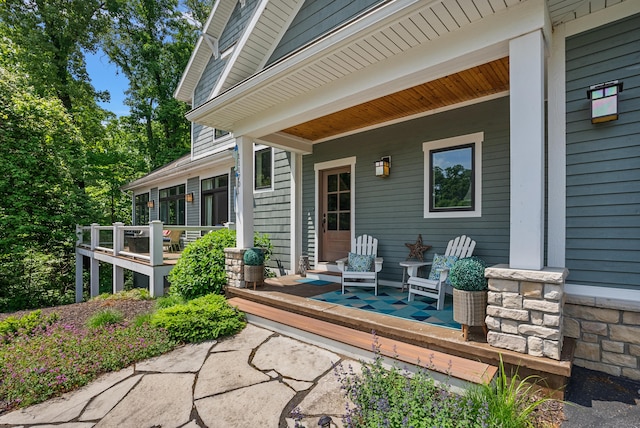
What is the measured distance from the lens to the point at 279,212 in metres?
6.23

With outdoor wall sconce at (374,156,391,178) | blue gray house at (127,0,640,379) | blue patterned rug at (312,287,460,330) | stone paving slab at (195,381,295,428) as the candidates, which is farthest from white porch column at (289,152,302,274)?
stone paving slab at (195,381,295,428)

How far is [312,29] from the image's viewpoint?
459cm

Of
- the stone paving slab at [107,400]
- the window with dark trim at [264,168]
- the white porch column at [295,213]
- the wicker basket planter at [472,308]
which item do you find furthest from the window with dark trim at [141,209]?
the wicker basket planter at [472,308]

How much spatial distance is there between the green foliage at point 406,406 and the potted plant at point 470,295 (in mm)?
626

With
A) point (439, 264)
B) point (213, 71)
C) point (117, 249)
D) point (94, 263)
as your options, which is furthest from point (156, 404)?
point (213, 71)

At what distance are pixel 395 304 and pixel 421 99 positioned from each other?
105 inches

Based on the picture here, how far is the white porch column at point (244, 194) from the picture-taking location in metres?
4.66

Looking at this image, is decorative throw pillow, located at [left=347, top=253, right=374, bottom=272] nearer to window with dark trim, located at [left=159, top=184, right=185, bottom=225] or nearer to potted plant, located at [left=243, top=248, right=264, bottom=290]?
potted plant, located at [left=243, top=248, right=264, bottom=290]

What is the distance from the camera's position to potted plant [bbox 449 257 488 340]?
92.3 inches

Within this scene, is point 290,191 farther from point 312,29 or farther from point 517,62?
point 517,62

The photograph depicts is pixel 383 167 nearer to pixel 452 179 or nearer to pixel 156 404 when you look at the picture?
pixel 452 179

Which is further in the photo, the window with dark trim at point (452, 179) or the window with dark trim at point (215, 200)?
the window with dark trim at point (215, 200)

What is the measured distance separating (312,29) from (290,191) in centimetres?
278

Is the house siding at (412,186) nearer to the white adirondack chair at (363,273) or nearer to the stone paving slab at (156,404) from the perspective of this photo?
the white adirondack chair at (363,273)
